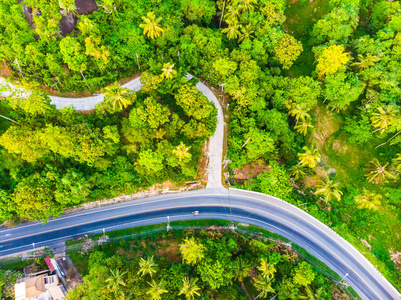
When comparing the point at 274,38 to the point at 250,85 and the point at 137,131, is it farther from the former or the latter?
the point at 137,131

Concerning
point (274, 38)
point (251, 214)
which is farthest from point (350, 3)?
point (251, 214)

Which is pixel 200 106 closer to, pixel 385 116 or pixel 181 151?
pixel 181 151

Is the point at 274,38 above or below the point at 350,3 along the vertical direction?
below

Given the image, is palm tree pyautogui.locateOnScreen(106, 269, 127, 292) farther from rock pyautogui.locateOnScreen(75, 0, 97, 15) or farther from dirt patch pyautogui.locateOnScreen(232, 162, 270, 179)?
rock pyautogui.locateOnScreen(75, 0, 97, 15)

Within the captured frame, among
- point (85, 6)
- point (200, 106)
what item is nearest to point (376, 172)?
point (200, 106)

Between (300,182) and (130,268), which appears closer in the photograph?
(130,268)

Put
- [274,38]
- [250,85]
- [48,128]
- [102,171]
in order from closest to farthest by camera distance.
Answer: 1. [48,128]
2. [102,171]
3. [250,85]
4. [274,38]

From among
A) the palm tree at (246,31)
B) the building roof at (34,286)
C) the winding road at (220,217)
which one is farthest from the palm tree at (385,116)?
the building roof at (34,286)

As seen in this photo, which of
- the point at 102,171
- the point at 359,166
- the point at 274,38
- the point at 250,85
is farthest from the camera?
the point at 359,166
